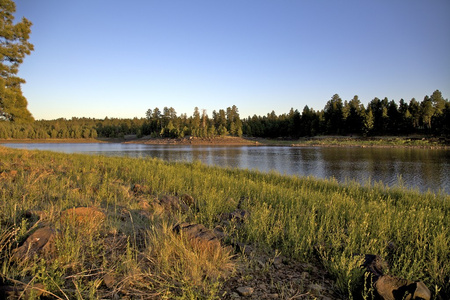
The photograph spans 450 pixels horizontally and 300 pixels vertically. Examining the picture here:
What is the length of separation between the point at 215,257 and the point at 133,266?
109cm

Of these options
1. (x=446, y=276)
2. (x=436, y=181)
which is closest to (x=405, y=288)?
(x=446, y=276)

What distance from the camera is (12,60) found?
22.6m

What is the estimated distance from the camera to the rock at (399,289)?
3.04 meters

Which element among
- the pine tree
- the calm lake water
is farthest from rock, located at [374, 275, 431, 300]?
the pine tree

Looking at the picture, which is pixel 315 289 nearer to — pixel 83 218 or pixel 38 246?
pixel 38 246

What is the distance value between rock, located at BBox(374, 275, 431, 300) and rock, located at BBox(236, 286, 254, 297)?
1533 millimetres

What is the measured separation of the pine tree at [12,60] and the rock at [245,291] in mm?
24512

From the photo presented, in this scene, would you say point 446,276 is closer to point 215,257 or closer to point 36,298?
point 215,257

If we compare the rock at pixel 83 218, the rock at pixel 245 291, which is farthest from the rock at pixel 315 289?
the rock at pixel 83 218

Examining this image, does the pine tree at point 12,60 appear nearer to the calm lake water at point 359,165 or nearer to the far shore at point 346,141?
the calm lake water at point 359,165

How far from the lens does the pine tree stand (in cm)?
2098

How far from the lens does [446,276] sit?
388 cm

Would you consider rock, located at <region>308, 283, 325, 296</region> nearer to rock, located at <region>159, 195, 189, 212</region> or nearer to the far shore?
rock, located at <region>159, 195, 189, 212</region>

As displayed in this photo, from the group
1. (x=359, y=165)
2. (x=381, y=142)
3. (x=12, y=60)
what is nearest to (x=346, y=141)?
(x=381, y=142)
